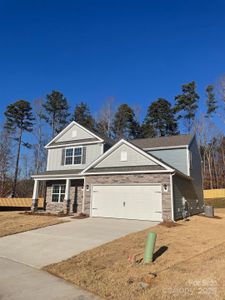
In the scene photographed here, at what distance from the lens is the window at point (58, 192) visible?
2031 centimetres

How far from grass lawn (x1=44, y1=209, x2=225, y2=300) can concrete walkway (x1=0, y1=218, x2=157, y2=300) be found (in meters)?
0.44

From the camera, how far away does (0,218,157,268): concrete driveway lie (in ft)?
25.3

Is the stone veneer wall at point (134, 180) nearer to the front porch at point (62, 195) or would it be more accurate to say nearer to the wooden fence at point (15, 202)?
the front porch at point (62, 195)

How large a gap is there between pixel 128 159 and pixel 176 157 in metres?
5.13

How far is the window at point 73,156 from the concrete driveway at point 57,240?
7840 mm

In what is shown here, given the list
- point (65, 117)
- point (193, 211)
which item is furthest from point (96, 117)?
point (193, 211)

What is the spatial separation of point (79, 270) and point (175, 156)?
1536cm

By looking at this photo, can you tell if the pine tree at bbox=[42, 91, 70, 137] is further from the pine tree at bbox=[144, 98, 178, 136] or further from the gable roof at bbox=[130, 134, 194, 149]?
the gable roof at bbox=[130, 134, 194, 149]

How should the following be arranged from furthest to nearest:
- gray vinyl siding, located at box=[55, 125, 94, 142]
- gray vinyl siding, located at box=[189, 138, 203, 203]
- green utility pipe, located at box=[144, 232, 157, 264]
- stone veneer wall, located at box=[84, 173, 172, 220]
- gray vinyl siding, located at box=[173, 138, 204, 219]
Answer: gray vinyl siding, located at box=[55, 125, 94, 142], gray vinyl siding, located at box=[189, 138, 203, 203], gray vinyl siding, located at box=[173, 138, 204, 219], stone veneer wall, located at box=[84, 173, 172, 220], green utility pipe, located at box=[144, 232, 157, 264]

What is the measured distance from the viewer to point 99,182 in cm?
1705

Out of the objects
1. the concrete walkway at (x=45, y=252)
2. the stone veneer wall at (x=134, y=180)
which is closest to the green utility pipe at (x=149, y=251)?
the concrete walkway at (x=45, y=252)

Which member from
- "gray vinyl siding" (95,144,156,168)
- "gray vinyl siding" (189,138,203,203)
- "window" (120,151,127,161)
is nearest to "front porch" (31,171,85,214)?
"gray vinyl siding" (95,144,156,168)

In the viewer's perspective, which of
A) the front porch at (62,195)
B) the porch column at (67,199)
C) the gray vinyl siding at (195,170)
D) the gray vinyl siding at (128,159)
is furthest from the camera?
the gray vinyl siding at (195,170)

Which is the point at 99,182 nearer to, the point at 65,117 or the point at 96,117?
the point at 96,117
